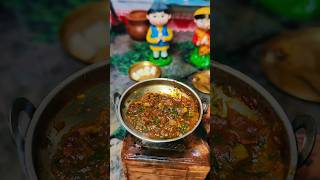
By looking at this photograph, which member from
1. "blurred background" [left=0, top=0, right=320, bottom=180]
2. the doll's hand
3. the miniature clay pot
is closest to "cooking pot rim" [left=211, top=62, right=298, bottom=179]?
the doll's hand

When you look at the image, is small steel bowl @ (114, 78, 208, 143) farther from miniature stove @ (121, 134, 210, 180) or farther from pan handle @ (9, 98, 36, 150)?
pan handle @ (9, 98, 36, 150)

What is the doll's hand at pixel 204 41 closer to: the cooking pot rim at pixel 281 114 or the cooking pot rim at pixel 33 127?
the cooking pot rim at pixel 281 114

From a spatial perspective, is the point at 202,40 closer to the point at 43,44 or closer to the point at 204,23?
the point at 204,23

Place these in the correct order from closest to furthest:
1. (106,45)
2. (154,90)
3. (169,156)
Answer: (169,156) < (154,90) < (106,45)

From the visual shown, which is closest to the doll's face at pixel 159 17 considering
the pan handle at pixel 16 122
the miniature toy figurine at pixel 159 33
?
the miniature toy figurine at pixel 159 33

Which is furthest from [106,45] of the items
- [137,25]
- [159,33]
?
[159,33]

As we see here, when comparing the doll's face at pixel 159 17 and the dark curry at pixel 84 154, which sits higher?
the doll's face at pixel 159 17

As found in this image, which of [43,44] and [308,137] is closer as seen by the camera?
[308,137]
